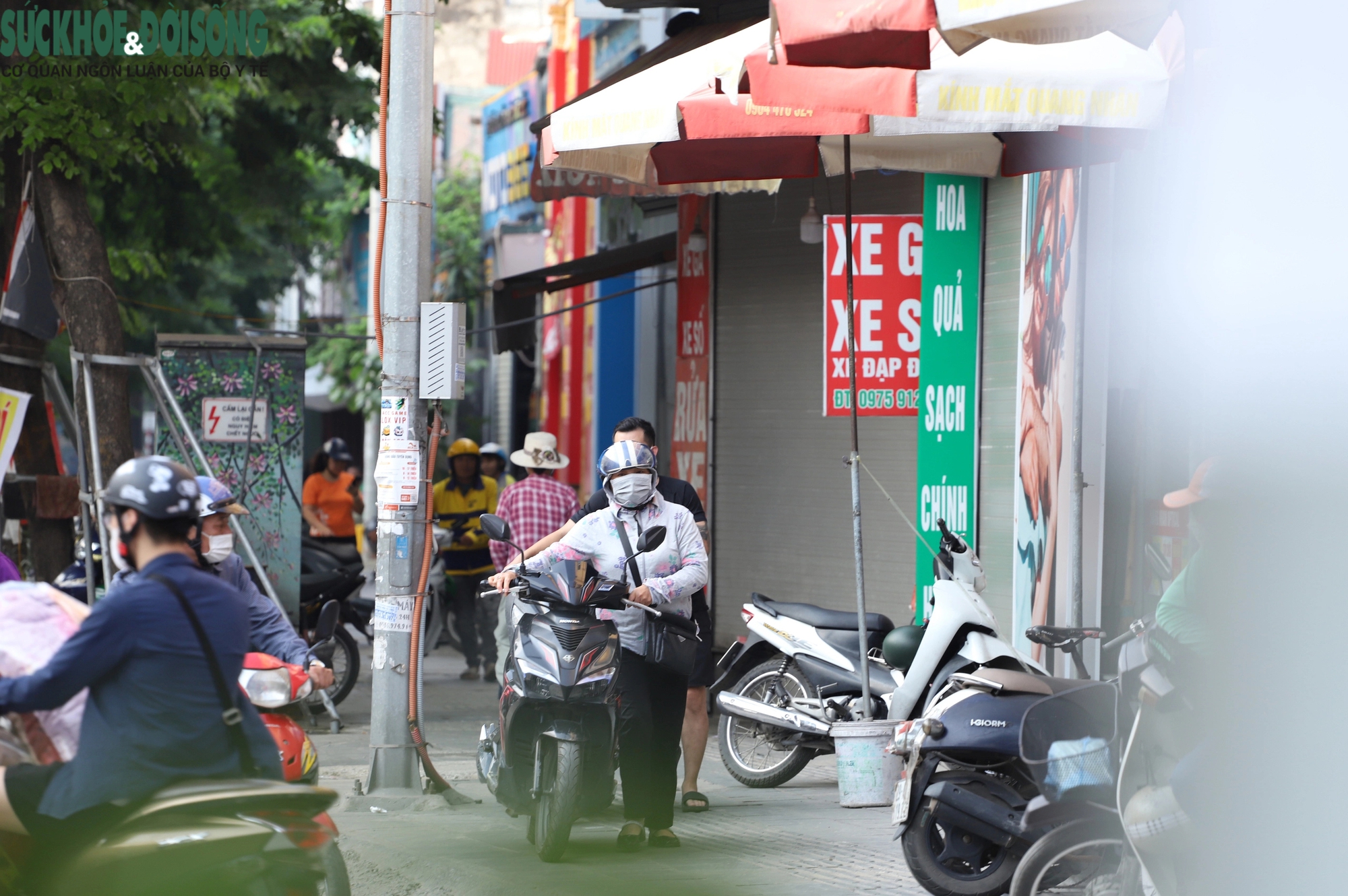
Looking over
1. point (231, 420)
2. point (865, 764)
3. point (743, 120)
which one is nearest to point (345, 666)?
point (231, 420)

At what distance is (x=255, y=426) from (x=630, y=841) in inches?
219

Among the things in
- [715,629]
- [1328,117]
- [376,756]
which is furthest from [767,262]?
[1328,117]

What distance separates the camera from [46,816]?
365 centimetres

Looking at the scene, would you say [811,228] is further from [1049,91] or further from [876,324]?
[1049,91]

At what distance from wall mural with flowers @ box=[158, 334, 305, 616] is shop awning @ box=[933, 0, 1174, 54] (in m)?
7.17

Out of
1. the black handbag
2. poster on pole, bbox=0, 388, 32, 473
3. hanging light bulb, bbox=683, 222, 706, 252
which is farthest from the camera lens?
hanging light bulb, bbox=683, 222, 706, 252

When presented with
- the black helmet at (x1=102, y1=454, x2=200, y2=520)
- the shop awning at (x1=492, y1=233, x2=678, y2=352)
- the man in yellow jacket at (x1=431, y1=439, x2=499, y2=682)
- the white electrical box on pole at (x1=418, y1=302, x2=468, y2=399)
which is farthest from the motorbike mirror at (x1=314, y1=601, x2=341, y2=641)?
the shop awning at (x1=492, y1=233, x2=678, y2=352)

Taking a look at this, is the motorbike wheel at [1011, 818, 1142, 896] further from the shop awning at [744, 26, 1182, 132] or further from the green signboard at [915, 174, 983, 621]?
the green signboard at [915, 174, 983, 621]

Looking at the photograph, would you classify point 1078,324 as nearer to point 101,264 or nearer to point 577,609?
point 577,609

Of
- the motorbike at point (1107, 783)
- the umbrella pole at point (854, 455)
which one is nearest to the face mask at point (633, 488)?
the umbrella pole at point (854, 455)

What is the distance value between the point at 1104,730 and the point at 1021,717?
324 millimetres

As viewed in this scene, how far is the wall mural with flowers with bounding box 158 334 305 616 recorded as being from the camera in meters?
10.8

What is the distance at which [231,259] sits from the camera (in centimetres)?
2889

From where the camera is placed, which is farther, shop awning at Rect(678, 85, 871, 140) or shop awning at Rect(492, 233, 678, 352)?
shop awning at Rect(492, 233, 678, 352)
